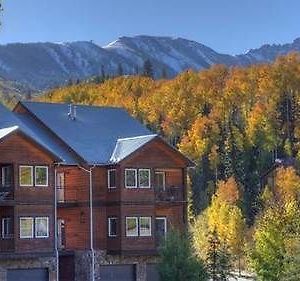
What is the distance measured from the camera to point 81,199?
52250 millimetres

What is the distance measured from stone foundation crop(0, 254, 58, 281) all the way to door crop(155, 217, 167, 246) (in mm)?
7076

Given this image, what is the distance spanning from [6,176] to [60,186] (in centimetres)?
523

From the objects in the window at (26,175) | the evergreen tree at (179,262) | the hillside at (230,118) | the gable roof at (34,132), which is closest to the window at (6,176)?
the window at (26,175)

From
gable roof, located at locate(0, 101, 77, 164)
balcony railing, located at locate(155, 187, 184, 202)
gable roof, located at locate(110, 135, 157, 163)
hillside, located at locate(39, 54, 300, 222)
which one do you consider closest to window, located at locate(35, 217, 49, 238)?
gable roof, located at locate(0, 101, 77, 164)

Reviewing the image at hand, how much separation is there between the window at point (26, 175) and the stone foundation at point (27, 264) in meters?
4.32

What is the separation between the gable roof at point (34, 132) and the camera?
49.5 meters

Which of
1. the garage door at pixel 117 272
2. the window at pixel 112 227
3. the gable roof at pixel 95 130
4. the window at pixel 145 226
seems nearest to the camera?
the garage door at pixel 117 272

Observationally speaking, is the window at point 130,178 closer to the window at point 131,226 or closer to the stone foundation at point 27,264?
the window at point 131,226

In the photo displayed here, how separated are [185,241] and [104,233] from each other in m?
6.80

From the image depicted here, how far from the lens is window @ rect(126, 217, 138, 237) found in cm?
5119

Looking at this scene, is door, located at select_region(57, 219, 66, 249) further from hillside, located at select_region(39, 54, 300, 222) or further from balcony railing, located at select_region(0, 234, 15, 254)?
hillside, located at select_region(39, 54, 300, 222)

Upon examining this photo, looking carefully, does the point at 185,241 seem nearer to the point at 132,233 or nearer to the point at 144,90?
the point at 132,233

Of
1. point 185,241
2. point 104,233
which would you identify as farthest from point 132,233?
point 185,241

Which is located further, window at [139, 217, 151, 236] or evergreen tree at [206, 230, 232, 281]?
window at [139, 217, 151, 236]
